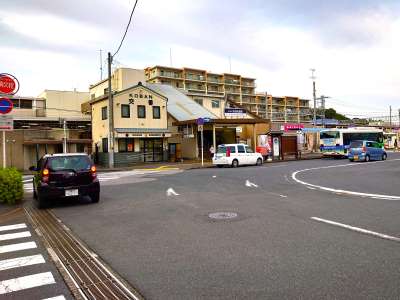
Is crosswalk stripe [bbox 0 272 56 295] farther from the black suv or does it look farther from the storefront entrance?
the storefront entrance

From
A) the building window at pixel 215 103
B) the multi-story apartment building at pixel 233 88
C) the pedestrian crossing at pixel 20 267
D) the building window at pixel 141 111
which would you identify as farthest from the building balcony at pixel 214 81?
the pedestrian crossing at pixel 20 267

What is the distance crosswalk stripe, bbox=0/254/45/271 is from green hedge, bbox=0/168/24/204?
6916 millimetres

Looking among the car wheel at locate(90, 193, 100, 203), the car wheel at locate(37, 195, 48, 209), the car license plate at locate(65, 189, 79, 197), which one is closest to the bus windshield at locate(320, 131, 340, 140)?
the car wheel at locate(90, 193, 100, 203)

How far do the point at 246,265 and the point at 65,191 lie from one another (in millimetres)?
7420

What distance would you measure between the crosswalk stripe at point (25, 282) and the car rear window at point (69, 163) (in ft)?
20.7

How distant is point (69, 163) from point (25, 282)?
21.9 ft

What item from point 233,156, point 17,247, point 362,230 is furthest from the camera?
point 233,156

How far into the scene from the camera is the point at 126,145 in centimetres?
3359

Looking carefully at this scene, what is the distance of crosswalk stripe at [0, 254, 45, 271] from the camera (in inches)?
215

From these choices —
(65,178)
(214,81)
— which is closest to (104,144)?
(65,178)

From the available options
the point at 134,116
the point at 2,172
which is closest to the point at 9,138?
the point at 134,116

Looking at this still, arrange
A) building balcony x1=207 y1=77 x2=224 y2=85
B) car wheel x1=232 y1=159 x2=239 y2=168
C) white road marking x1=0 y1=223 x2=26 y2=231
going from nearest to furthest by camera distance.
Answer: white road marking x1=0 y1=223 x2=26 y2=231
car wheel x1=232 y1=159 x2=239 y2=168
building balcony x1=207 y1=77 x2=224 y2=85

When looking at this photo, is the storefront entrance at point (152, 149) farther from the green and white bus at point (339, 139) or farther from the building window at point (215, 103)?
the green and white bus at point (339, 139)

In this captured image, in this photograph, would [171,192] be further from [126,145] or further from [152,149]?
[152,149]
